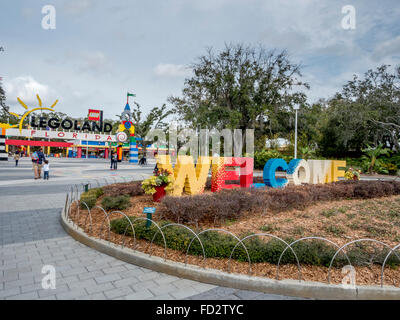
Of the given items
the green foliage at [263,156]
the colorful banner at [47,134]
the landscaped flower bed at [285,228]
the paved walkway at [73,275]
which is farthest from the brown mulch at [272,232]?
the colorful banner at [47,134]

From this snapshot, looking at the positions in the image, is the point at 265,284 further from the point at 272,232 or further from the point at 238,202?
the point at 238,202

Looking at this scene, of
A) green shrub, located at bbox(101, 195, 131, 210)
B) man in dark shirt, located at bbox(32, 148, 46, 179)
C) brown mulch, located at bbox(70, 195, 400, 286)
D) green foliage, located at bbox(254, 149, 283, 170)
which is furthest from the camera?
green foliage, located at bbox(254, 149, 283, 170)

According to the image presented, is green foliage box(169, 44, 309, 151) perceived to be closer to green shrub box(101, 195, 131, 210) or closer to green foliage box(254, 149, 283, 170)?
green foliage box(254, 149, 283, 170)

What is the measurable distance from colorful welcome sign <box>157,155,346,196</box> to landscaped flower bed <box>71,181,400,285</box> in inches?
49.6

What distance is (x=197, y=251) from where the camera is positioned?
426cm

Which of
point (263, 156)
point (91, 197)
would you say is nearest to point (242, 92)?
point (263, 156)

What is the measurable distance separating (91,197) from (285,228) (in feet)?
17.4

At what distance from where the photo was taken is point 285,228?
5496 millimetres

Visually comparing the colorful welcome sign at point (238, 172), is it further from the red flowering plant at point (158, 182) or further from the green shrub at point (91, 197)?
the green shrub at point (91, 197)

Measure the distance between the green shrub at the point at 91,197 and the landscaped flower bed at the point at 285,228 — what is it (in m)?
0.23

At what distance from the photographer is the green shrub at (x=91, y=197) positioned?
7037 millimetres

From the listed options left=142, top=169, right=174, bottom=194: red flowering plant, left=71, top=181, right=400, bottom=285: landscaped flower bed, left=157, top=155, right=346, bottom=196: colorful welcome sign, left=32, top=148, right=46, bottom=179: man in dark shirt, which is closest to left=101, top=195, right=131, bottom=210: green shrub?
left=71, top=181, right=400, bottom=285: landscaped flower bed

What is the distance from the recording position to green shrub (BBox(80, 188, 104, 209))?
23.1ft

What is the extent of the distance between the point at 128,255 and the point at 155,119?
142 ft
